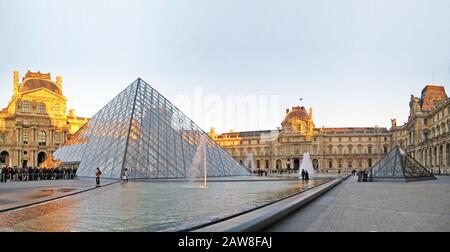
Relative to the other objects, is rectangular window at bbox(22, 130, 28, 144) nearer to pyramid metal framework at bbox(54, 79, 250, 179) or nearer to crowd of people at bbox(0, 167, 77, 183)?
pyramid metal framework at bbox(54, 79, 250, 179)

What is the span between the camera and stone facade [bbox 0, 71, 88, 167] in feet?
230

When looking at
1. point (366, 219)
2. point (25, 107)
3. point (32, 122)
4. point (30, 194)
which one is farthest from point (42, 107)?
point (366, 219)

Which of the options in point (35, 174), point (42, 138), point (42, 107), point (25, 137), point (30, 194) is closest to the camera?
point (30, 194)

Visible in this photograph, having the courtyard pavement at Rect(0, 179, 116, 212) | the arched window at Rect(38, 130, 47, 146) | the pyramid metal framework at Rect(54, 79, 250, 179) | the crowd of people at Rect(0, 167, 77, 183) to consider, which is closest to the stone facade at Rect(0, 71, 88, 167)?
the arched window at Rect(38, 130, 47, 146)

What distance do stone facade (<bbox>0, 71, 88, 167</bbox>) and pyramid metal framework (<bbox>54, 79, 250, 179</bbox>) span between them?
39748 mm

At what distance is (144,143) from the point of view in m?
27.8

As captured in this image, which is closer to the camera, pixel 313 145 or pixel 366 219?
pixel 366 219

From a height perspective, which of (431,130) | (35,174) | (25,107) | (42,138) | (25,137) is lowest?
(35,174)

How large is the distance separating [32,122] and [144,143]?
50940mm

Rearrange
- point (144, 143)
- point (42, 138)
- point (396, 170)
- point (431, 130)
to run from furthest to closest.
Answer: point (42, 138) → point (431, 130) → point (396, 170) → point (144, 143)

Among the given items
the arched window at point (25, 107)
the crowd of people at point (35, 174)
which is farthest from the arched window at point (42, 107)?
the crowd of people at point (35, 174)

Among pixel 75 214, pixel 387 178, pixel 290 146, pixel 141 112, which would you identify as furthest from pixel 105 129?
pixel 290 146

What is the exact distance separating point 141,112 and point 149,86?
4.45m

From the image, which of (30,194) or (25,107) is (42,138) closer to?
(25,107)
